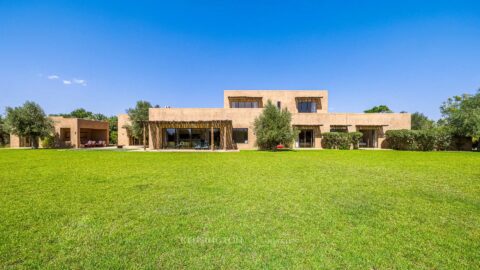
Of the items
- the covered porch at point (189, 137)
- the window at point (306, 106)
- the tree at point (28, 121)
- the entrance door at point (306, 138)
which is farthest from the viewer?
the window at point (306, 106)

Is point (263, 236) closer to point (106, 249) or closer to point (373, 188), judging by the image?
point (106, 249)

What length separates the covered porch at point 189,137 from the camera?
23.5 meters

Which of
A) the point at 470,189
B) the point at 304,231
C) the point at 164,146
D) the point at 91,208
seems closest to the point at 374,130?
the point at 470,189

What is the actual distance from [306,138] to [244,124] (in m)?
7.99

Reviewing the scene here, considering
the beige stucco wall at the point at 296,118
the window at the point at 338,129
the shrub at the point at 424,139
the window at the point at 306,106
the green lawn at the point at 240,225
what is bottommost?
the green lawn at the point at 240,225

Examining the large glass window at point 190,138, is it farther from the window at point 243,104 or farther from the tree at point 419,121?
the tree at point 419,121

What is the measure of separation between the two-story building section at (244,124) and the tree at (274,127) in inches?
98.4

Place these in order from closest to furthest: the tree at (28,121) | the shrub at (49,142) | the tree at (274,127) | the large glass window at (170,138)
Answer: the tree at (274,127), the large glass window at (170,138), the tree at (28,121), the shrub at (49,142)

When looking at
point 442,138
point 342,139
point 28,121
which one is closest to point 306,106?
point 342,139

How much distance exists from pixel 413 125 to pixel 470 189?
1866 inches

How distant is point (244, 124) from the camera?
79.5ft

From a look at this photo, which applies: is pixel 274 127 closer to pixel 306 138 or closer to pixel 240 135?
pixel 240 135

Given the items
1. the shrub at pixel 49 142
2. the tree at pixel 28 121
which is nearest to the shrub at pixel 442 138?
the tree at pixel 28 121

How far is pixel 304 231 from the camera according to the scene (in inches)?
140
